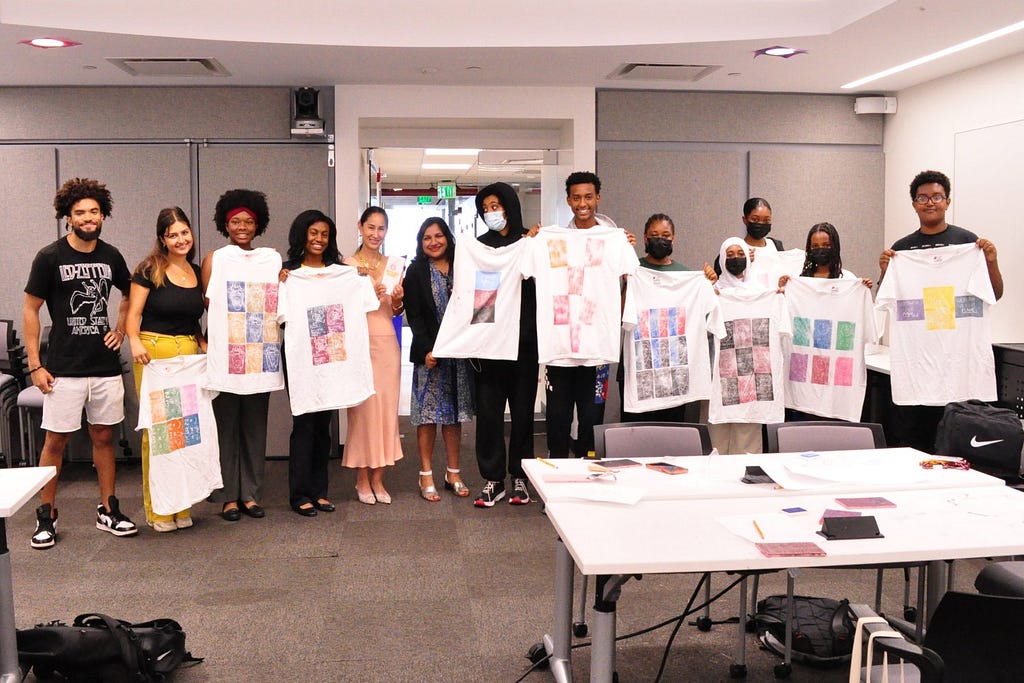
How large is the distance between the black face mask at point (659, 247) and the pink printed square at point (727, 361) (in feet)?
2.06

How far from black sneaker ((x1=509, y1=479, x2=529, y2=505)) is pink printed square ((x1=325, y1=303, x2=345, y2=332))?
135cm

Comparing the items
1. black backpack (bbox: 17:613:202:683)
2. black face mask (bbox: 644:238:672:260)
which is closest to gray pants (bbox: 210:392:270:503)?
black backpack (bbox: 17:613:202:683)

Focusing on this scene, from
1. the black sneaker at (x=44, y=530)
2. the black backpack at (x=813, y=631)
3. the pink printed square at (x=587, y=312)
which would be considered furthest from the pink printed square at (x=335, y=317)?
the black backpack at (x=813, y=631)

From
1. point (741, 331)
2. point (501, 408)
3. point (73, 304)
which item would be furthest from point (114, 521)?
point (741, 331)

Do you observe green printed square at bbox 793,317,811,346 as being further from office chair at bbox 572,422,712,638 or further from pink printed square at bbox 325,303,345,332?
pink printed square at bbox 325,303,345,332

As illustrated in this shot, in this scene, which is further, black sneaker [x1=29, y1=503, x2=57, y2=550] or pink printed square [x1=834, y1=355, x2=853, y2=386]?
pink printed square [x1=834, y1=355, x2=853, y2=386]

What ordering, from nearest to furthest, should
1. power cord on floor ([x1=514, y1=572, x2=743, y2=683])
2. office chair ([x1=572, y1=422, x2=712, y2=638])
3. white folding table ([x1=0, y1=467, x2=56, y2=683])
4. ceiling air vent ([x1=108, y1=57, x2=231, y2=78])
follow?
white folding table ([x1=0, y1=467, x2=56, y2=683])
power cord on floor ([x1=514, y1=572, x2=743, y2=683])
office chair ([x1=572, y1=422, x2=712, y2=638])
ceiling air vent ([x1=108, y1=57, x2=231, y2=78])

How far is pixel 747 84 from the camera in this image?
6.56 metres

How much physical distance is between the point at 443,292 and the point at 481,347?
0.45 m

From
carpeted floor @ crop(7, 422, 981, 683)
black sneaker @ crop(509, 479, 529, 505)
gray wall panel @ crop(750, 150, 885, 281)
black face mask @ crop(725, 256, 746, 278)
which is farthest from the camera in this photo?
gray wall panel @ crop(750, 150, 885, 281)

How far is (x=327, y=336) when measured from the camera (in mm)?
4922

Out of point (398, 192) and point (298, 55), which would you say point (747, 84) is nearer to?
point (298, 55)

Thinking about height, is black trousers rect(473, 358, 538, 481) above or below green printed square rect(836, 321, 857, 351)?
below

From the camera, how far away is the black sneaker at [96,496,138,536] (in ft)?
15.3
